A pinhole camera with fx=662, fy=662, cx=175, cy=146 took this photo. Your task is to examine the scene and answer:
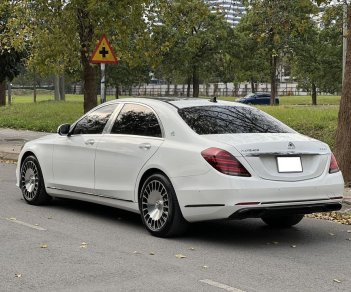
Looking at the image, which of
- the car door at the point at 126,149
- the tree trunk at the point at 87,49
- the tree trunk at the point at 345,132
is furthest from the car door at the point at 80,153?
the tree trunk at the point at 87,49

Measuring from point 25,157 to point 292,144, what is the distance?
14.4 feet

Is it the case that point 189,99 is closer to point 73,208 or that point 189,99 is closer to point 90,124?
point 90,124

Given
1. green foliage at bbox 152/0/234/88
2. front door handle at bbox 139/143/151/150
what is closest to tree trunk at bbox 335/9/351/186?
front door handle at bbox 139/143/151/150

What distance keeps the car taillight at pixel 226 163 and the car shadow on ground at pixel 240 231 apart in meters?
0.87

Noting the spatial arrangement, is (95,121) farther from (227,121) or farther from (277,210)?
(277,210)

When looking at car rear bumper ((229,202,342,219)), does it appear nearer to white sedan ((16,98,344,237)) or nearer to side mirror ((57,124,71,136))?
white sedan ((16,98,344,237))

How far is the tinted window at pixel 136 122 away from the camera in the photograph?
781 centimetres

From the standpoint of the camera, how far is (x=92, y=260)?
20.6 ft

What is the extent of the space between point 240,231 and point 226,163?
1486 mm

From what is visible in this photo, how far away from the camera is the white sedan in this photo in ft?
22.2

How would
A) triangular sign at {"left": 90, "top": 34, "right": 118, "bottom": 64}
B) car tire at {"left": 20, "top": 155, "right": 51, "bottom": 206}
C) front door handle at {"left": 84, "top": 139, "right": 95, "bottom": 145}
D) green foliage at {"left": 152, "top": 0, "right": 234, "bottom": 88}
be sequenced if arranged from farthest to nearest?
green foliage at {"left": 152, "top": 0, "right": 234, "bottom": 88}, triangular sign at {"left": 90, "top": 34, "right": 118, "bottom": 64}, car tire at {"left": 20, "top": 155, "right": 51, "bottom": 206}, front door handle at {"left": 84, "top": 139, "right": 95, "bottom": 145}

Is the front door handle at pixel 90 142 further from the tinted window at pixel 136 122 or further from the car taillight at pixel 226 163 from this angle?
the car taillight at pixel 226 163

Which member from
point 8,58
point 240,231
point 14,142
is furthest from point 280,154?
point 8,58

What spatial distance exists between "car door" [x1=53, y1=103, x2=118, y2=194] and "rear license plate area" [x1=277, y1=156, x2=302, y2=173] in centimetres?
253
